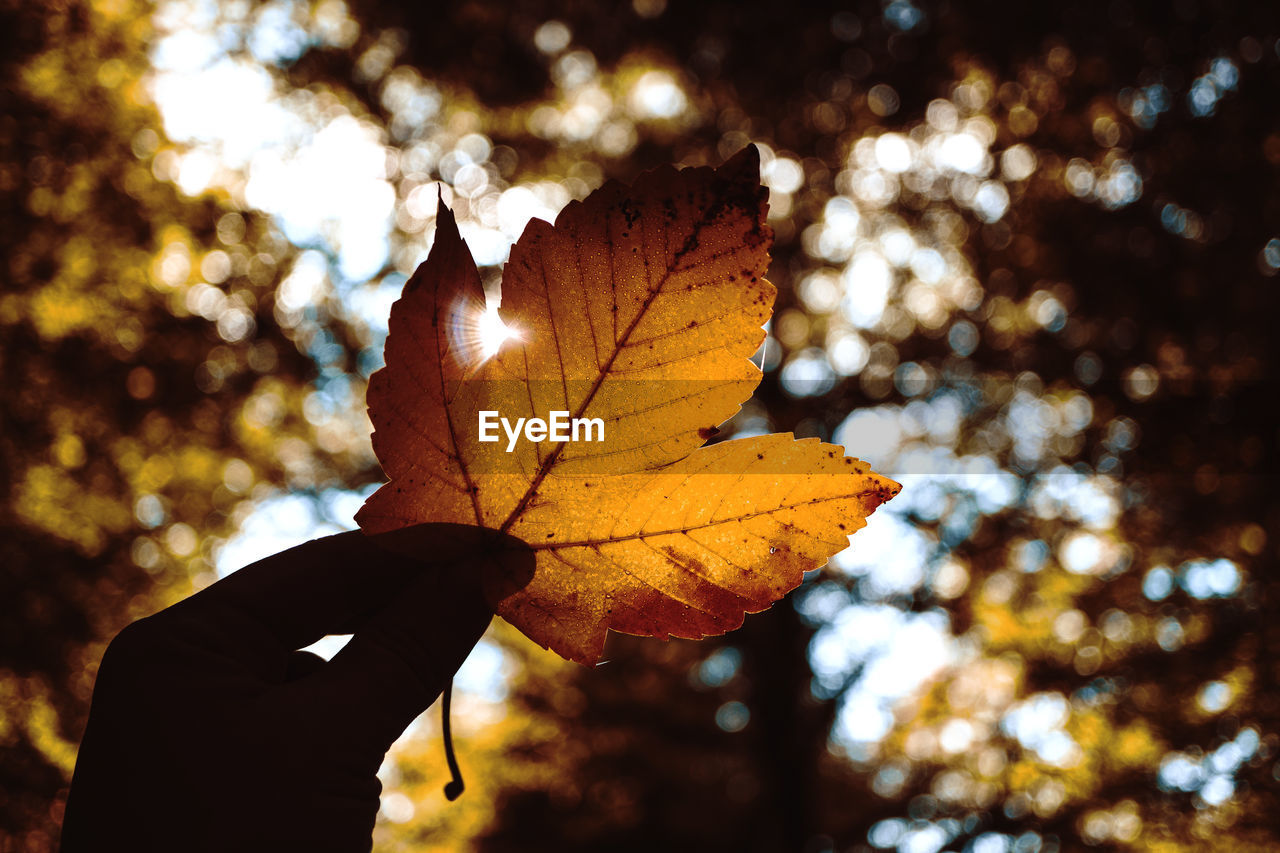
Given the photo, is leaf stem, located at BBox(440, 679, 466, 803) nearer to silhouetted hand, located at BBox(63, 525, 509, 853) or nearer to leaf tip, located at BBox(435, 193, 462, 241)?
silhouetted hand, located at BBox(63, 525, 509, 853)

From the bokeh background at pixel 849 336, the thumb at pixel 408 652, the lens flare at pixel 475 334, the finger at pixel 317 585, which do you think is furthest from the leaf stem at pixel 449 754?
the bokeh background at pixel 849 336

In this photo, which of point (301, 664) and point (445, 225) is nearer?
point (445, 225)

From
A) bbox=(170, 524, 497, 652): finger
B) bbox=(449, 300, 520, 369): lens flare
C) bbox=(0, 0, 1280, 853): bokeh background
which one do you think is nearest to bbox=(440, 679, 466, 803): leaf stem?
bbox=(170, 524, 497, 652): finger

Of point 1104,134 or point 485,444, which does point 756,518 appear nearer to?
point 485,444

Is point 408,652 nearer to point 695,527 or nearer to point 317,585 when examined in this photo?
point 317,585

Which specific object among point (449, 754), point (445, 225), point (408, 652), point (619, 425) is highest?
point (445, 225)

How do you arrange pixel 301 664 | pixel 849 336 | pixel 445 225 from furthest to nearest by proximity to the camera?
pixel 849 336 < pixel 301 664 < pixel 445 225

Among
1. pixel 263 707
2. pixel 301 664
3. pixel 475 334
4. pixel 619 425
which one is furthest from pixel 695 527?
pixel 301 664

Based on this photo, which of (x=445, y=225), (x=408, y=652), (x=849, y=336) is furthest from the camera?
(x=849, y=336)
